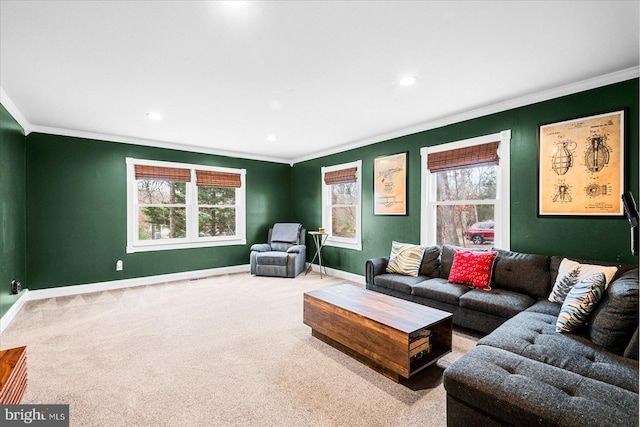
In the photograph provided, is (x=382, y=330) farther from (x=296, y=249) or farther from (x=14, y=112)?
(x=14, y=112)

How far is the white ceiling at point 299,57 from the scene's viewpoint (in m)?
1.86

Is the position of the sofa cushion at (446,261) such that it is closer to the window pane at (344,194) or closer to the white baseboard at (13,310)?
the window pane at (344,194)

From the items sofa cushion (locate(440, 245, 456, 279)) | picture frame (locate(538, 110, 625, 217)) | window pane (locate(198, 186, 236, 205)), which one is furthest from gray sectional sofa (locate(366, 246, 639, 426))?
window pane (locate(198, 186, 236, 205))

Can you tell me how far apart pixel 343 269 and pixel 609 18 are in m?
4.65

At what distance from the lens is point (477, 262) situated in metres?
3.22

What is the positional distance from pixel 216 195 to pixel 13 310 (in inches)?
131

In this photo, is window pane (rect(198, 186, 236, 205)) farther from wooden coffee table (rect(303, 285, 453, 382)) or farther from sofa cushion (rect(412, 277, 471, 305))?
sofa cushion (rect(412, 277, 471, 305))

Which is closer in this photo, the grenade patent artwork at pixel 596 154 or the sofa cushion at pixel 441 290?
the grenade patent artwork at pixel 596 154

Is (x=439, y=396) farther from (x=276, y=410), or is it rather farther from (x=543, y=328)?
(x=276, y=410)

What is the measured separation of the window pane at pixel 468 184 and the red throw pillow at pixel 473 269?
86 centimetres

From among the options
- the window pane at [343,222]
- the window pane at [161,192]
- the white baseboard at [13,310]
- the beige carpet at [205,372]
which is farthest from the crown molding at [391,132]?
the beige carpet at [205,372]

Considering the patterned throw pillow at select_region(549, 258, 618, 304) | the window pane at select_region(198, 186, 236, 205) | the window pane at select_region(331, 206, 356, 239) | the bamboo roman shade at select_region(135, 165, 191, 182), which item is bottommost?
the patterned throw pillow at select_region(549, 258, 618, 304)

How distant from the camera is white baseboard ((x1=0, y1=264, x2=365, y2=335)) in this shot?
12.2ft

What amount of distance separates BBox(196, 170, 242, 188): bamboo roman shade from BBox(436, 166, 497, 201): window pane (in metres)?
3.95
